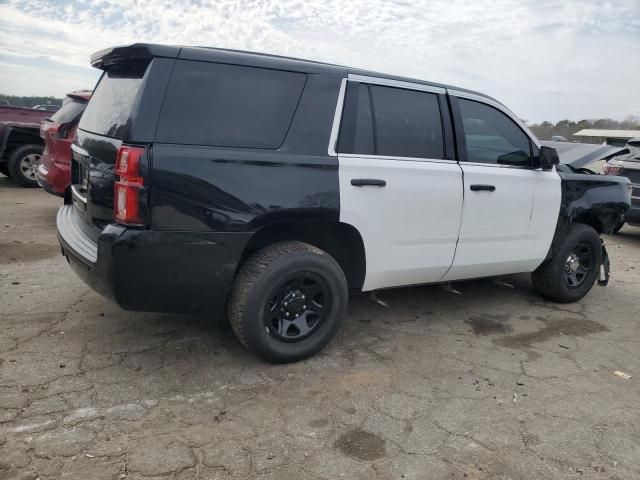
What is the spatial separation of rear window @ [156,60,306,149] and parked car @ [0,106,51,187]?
8.04m

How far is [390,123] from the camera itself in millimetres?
3707

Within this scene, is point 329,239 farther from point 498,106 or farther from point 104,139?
point 498,106

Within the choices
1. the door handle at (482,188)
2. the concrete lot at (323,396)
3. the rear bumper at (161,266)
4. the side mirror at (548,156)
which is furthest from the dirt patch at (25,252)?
the side mirror at (548,156)

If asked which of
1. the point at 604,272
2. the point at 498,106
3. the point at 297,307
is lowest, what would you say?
the point at 604,272

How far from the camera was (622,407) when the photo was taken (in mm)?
3227

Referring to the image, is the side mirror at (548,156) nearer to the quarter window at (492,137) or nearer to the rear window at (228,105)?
the quarter window at (492,137)

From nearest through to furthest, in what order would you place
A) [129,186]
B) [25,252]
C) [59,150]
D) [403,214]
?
[129,186], [403,214], [25,252], [59,150]

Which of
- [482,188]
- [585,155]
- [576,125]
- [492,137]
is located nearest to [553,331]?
[482,188]

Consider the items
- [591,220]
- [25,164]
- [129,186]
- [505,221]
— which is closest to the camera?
[129,186]

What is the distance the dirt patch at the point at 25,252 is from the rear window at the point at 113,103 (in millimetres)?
2377

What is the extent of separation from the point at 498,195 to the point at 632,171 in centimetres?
547

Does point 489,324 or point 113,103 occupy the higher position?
point 113,103

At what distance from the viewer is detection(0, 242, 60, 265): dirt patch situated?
5.40 meters

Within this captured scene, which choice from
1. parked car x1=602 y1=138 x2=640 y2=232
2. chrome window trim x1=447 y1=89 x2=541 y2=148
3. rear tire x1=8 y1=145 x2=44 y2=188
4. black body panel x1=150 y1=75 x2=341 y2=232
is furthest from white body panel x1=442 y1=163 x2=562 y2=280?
rear tire x1=8 y1=145 x2=44 y2=188
